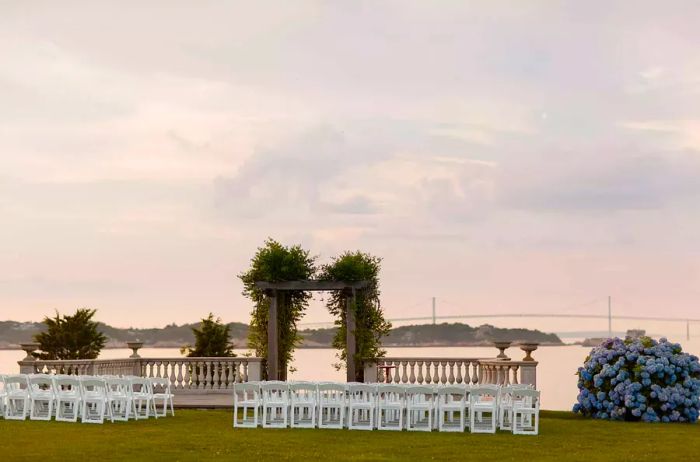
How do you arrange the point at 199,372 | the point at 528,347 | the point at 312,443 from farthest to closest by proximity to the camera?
1. the point at 199,372
2. the point at 528,347
3. the point at 312,443

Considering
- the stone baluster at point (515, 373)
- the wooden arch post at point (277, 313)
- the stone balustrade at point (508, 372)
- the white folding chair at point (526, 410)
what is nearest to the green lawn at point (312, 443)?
the white folding chair at point (526, 410)

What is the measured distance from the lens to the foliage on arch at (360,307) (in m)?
26.5

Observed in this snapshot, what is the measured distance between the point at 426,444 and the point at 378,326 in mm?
10040

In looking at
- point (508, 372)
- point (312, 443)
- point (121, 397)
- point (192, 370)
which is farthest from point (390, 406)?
point (192, 370)

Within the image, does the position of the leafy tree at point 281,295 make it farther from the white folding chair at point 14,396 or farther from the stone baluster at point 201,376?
the white folding chair at point 14,396

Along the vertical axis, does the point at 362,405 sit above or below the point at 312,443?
above

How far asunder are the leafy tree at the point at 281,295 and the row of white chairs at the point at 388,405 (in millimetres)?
7124

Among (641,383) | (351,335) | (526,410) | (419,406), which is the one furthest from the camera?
(351,335)

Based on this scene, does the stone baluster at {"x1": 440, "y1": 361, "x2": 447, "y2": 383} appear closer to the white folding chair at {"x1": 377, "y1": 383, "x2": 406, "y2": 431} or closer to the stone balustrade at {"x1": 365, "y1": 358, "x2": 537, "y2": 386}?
the stone balustrade at {"x1": 365, "y1": 358, "x2": 537, "y2": 386}

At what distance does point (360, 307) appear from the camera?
87.5ft

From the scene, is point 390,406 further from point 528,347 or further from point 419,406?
point 528,347

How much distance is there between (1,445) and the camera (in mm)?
16250

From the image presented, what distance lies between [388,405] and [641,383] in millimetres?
6545

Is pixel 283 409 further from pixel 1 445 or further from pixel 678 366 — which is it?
pixel 678 366
